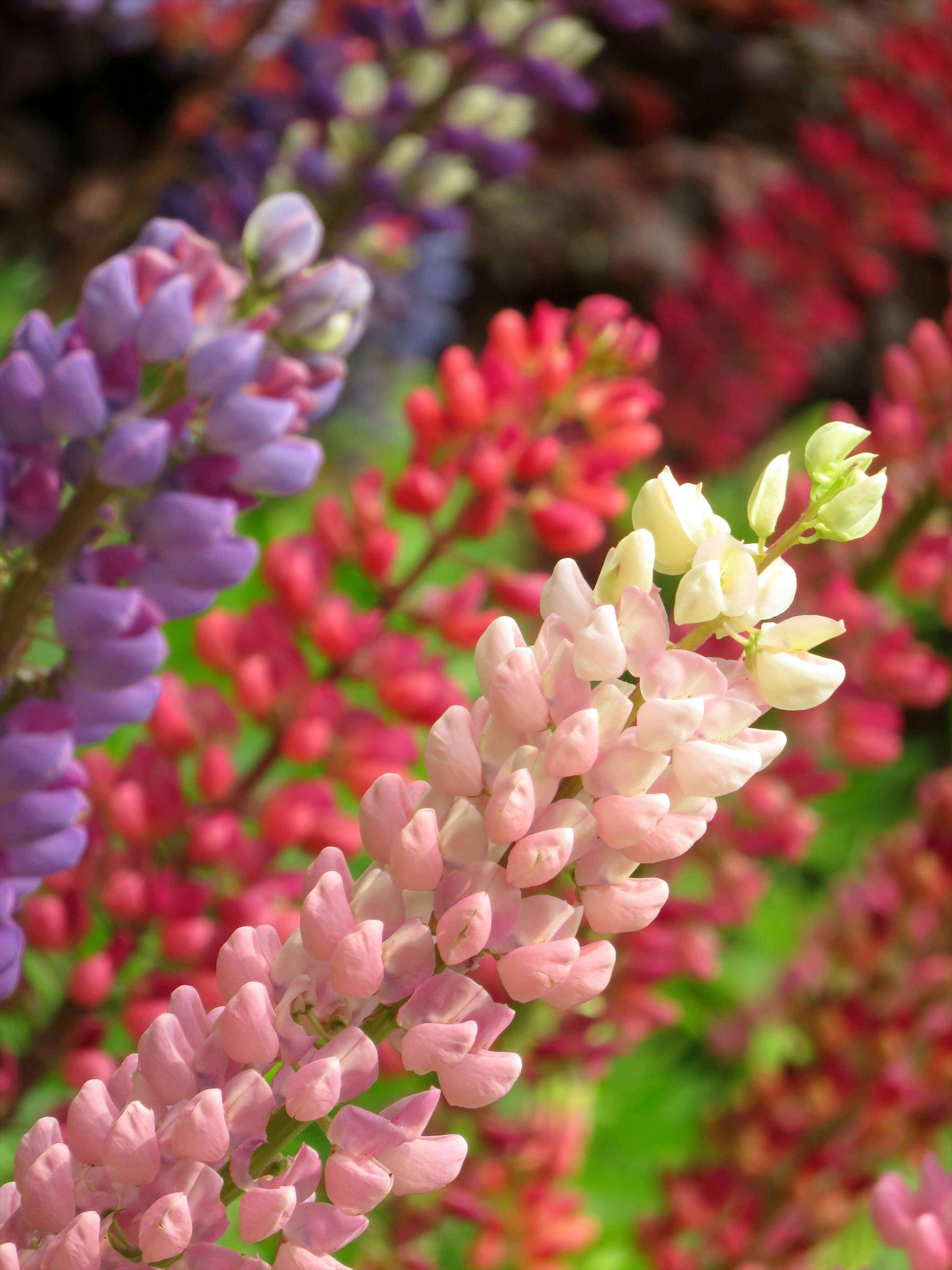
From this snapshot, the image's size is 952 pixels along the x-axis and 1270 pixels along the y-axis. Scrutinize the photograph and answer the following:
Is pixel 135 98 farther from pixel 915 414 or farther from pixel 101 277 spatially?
pixel 101 277

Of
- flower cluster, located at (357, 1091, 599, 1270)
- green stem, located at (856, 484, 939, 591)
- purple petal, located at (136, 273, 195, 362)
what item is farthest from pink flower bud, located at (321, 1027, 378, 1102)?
green stem, located at (856, 484, 939, 591)

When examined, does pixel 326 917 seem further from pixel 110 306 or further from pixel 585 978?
pixel 110 306

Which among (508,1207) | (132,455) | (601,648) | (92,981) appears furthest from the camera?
(508,1207)

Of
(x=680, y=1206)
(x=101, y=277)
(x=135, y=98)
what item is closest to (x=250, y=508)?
(x=101, y=277)

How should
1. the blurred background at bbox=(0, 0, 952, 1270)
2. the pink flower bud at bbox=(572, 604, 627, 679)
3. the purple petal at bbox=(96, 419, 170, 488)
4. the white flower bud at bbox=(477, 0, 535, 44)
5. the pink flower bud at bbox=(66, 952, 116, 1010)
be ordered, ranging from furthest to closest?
the white flower bud at bbox=(477, 0, 535, 44) → the blurred background at bbox=(0, 0, 952, 1270) → the pink flower bud at bbox=(66, 952, 116, 1010) → the purple petal at bbox=(96, 419, 170, 488) → the pink flower bud at bbox=(572, 604, 627, 679)

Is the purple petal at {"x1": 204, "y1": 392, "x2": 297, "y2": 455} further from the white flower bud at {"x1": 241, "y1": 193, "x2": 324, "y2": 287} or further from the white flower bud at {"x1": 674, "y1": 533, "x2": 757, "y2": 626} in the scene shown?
the white flower bud at {"x1": 674, "y1": 533, "x2": 757, "y2": 626}

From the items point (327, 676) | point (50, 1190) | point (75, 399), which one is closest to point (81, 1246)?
point (50, 1190)
